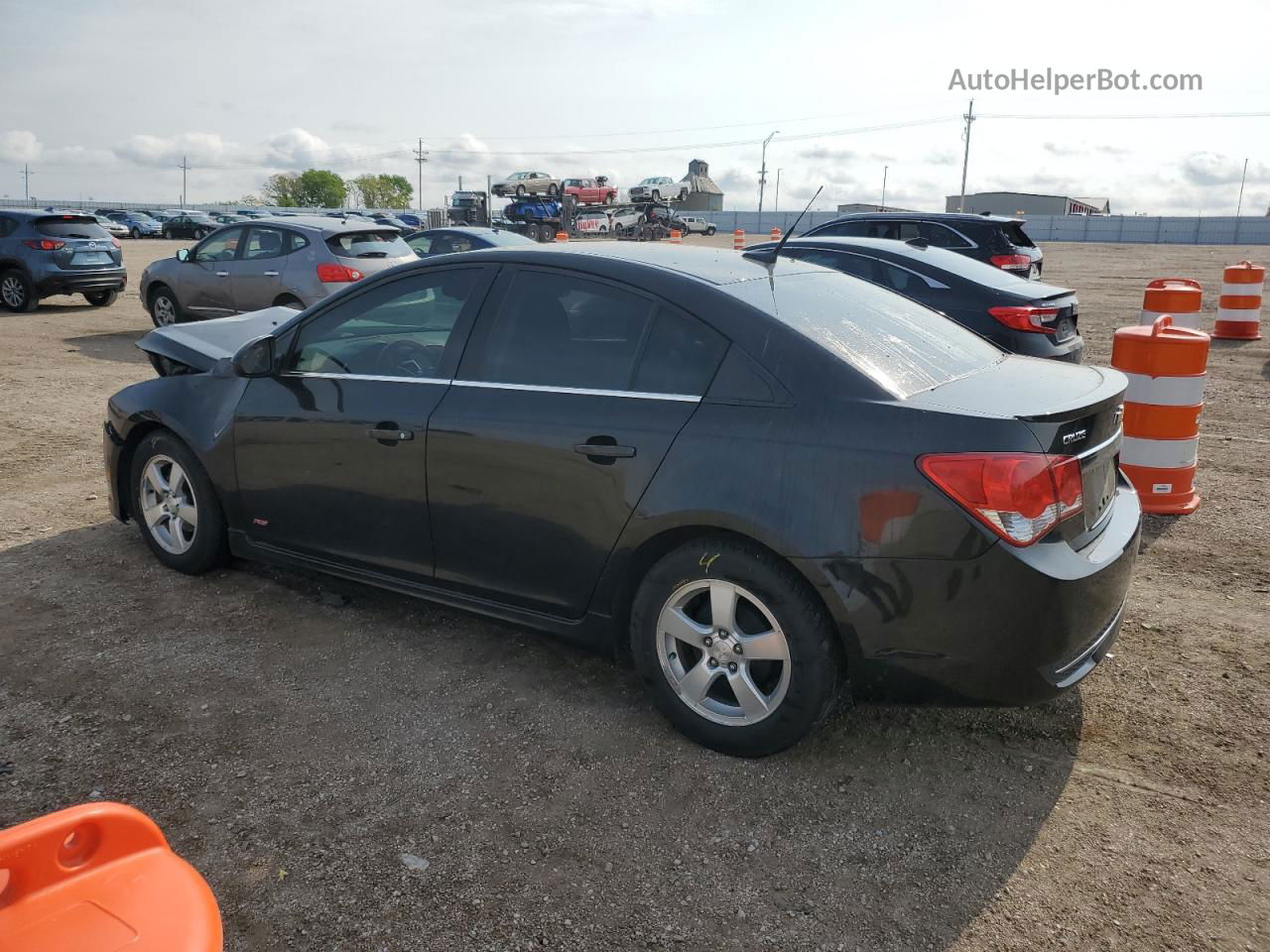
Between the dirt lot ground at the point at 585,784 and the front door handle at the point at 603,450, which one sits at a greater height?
the front door handle at the point at 603,450

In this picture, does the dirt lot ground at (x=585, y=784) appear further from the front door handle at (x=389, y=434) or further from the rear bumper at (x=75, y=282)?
the rear bumper at (x=75, y=282)

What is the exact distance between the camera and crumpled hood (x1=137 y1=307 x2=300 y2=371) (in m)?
5.50

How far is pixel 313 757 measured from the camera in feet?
11.1

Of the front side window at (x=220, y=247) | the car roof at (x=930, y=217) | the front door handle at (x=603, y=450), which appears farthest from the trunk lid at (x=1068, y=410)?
the front side window at (x=220, y=247)

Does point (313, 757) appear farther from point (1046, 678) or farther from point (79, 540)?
point (79, 540)

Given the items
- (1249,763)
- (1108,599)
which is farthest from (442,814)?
(1249,763)

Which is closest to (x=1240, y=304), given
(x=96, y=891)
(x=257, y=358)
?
(x=257, y=358)

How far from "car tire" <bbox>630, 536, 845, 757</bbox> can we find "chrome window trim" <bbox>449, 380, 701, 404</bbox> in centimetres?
47

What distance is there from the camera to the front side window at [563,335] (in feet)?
11.7

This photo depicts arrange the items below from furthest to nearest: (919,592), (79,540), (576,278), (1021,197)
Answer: (1021,197)
(79,540)
(576,278)
(919,592)

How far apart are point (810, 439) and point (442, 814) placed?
5.18ft

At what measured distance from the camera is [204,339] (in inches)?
228

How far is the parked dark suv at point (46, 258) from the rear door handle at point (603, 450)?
600 inches

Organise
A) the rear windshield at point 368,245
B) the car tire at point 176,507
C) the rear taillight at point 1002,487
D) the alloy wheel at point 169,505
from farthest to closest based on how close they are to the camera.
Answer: the rear windshield at point 368,245 → the alloy wheel at point 169,505 → the car tire at point 176,507 → the rear taillight at point 1002,487
